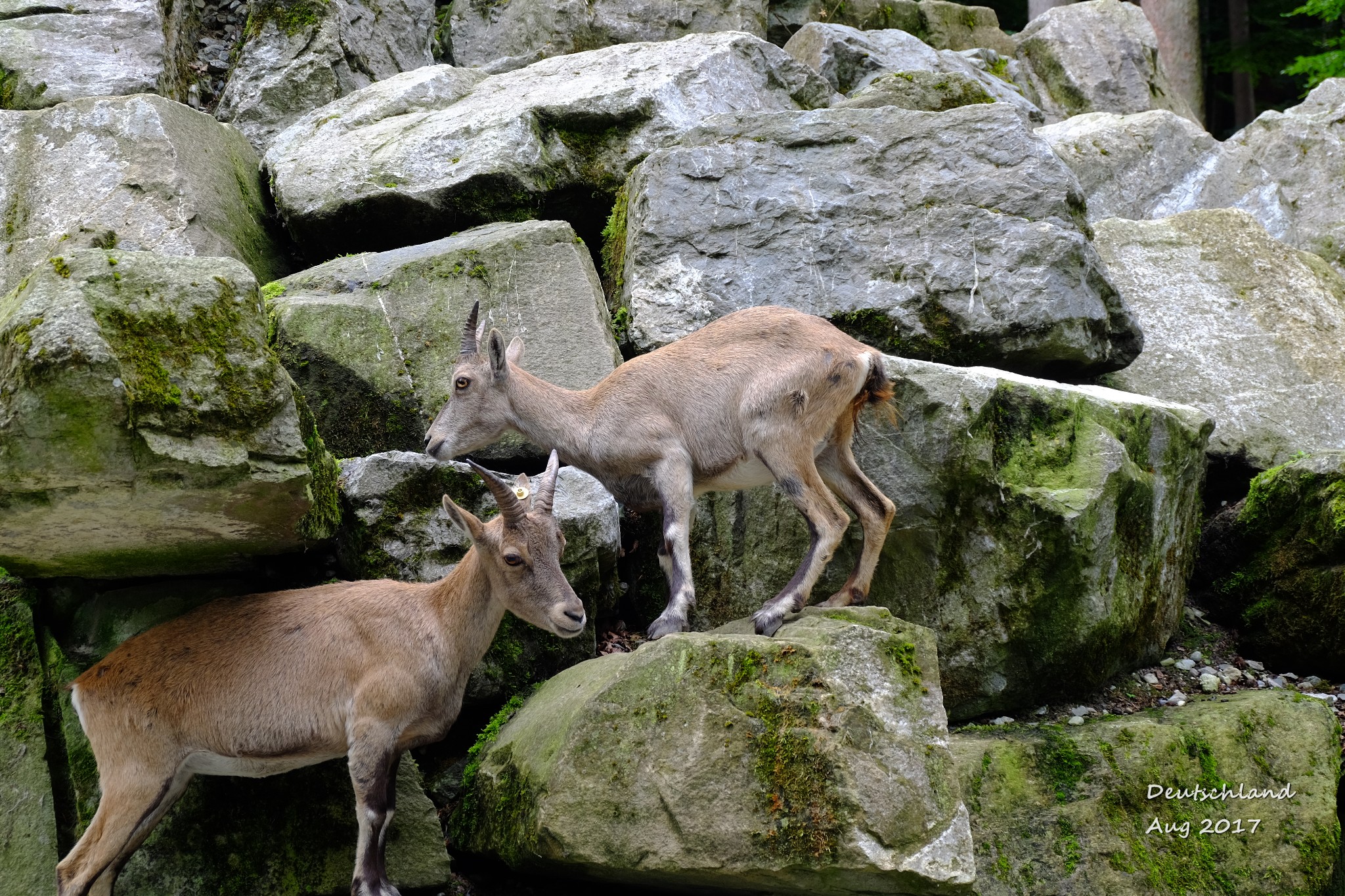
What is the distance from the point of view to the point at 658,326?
28.6 ft

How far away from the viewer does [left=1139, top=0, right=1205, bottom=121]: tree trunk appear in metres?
18.5

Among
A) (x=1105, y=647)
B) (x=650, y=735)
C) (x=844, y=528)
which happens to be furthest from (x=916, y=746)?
(x=1105, y=647)

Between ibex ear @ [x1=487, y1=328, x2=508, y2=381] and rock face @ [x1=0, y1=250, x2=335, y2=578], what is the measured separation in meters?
1.52

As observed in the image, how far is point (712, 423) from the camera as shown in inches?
270

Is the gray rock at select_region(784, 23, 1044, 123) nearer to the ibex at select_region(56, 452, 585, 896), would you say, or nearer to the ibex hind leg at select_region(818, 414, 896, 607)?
the ibex hind leg at select_region(818, 414, 896, 607)

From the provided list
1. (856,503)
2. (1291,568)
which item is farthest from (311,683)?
(1291,568)

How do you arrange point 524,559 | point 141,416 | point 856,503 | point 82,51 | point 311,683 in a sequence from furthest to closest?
point 82,51
point 856,503
point 524,559
point 311,683
point 141,416

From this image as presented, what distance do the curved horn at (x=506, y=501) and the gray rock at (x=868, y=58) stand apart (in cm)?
852

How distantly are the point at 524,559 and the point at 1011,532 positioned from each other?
299 centimetres

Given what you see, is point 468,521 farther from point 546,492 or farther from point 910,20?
point 910,20

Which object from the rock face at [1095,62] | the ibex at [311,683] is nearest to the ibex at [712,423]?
the ibex at [311,683]

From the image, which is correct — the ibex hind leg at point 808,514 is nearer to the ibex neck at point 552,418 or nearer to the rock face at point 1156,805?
the ibex neck at point 552,418

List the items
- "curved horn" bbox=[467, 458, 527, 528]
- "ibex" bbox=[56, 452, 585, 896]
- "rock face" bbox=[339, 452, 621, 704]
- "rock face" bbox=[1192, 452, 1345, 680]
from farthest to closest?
"rock face" bbox=[1192, 452, 1345, 680] < "rock face" bbox=[339, 452, 621, 704] < "curved horn" bbox=[467, 458, 527, 528] < "ibex" bbox=[56, 452, 585, 896]

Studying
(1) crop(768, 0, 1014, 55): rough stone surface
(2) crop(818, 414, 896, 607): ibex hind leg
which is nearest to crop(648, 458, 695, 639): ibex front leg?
(2) crop(818, 414, 896, 607): ibex hind leg
